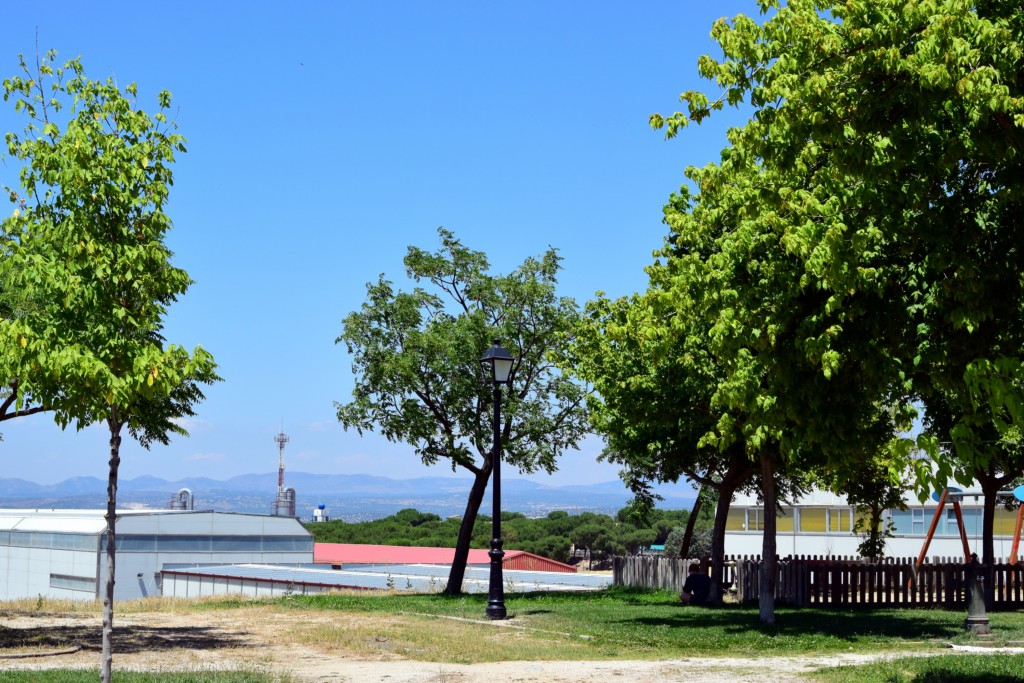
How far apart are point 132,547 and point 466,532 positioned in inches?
1455

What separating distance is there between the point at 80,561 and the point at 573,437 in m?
40.4

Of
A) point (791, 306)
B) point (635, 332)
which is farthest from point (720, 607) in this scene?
point (791, 306)

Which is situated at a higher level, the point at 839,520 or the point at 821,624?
the point at 839,520

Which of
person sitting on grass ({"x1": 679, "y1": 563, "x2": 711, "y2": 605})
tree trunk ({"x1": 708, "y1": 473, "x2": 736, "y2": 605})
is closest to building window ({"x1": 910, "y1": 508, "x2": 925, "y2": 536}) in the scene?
tree trunk ({"x1": 708, "y1": 473, "x2": 736, "y2": 605})

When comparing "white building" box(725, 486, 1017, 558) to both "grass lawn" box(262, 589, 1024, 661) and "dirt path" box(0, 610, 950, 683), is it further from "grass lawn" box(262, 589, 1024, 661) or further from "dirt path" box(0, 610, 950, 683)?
"dirt path" box(0, 610, 950, 683)

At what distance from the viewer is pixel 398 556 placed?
257 ft

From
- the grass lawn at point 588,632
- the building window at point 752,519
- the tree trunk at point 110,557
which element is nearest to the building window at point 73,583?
the building window at point 752,519

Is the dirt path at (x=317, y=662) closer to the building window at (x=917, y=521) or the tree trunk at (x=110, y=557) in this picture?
the tree trunk at (x=110, y=557)

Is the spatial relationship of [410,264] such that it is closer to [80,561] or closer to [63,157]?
[63,157]

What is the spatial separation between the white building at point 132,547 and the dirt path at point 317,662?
41.7 m

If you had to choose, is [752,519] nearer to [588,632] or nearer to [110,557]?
[588,632]

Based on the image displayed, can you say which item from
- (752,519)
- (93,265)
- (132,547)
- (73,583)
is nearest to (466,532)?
(93,265)

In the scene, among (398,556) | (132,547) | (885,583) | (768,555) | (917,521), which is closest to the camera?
(768,555)

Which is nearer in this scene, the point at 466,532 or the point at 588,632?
the point at 588,632
